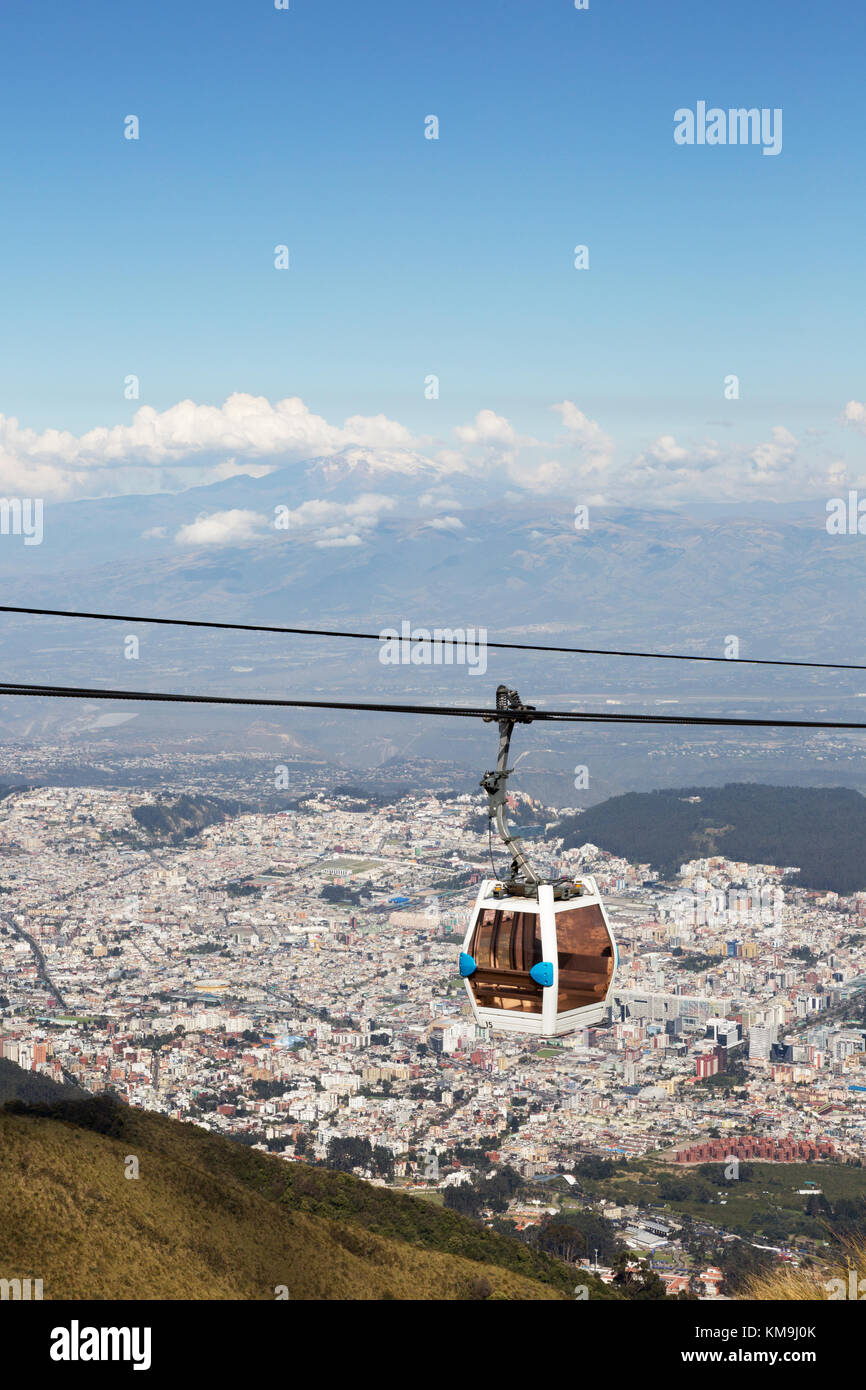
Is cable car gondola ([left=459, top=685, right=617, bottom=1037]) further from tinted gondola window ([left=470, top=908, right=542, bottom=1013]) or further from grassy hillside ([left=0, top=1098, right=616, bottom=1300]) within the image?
grassy hillside ([left=0, top=1098, right=616, bottom=1300])

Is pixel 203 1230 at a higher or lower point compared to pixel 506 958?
lower

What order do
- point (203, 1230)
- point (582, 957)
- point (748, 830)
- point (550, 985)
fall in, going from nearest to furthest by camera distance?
point (550, 985) → point (582, 957) → point (203, 1230) → point (748, 830)

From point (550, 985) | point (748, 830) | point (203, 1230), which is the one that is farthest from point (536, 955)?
point (748, 830)

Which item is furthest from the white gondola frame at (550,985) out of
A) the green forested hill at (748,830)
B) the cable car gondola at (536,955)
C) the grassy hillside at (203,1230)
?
the green forested hill at (748,830)

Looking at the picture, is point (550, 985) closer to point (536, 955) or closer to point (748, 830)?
point (536, 955)

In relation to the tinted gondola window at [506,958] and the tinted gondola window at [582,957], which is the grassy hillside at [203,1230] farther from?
the tinted gondola window at [582,957]
